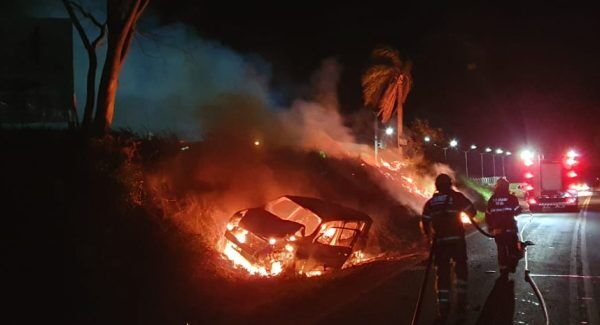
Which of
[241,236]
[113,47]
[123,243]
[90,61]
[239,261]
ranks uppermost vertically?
[113,47]

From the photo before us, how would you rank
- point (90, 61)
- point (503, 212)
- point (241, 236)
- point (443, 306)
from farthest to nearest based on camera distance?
point (90, 61) < point (241, 236) < point (503, 212) < point (443, 306)

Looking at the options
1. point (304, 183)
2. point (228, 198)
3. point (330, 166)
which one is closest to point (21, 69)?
point (228, 198)

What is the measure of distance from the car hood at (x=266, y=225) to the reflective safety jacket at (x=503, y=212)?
3621mm

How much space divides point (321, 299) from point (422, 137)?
2834cm

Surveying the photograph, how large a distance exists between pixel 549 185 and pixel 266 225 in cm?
1926

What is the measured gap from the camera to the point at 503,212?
29.8ft

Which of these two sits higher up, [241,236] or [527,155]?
[527,155]

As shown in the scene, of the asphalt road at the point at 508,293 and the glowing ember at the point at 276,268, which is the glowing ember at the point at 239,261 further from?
the asphalt road at the point at 508,293

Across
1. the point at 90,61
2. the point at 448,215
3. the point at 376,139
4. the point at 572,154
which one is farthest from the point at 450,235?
the point at 572,154

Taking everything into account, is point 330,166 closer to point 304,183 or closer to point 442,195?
point 304,183

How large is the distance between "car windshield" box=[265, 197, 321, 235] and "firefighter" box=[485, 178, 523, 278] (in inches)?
170

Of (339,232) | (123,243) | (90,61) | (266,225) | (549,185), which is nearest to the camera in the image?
(123,243)

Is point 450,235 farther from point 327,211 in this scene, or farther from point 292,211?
point 292,211

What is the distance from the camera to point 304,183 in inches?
697
